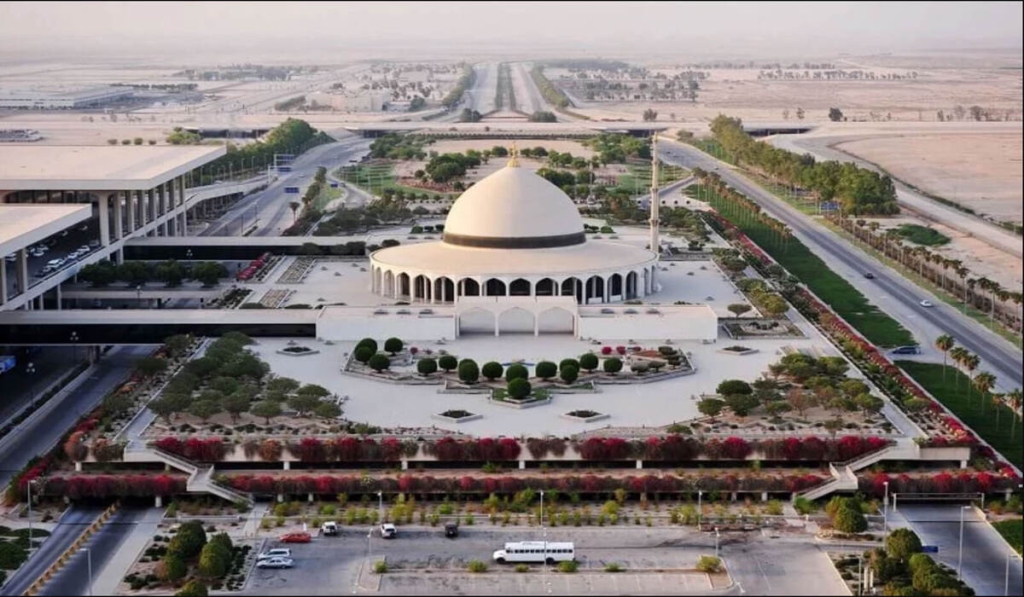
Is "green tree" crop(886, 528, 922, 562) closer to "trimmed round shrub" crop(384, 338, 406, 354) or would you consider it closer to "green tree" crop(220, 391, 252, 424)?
"green tree" crop(220, 391, 252, 424)

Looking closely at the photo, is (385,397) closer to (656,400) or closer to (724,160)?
(656,400)

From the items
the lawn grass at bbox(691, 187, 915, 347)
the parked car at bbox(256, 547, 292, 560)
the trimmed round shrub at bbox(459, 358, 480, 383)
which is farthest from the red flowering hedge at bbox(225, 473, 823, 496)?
the lawn grass at bbox(691, 187, 915, 347)

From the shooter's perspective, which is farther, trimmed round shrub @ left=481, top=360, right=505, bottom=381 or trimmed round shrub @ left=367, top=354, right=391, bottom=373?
trimmed round shrub @ left=367, top=354, right=391, bottom=373

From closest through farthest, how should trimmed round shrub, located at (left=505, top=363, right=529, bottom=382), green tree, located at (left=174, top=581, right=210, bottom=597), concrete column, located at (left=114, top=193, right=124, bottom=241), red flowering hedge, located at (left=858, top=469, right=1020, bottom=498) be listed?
green tree, located at (left=174, top=581, right=210, bottom=597) < red flowering hedge, located at (left=858, top=469, right=1020, bottom=498) < trimmed round shrub, located at (left=505, top=363, right=529, bottom=382) < concrete column, located at (left=114, top=193, right=124, bottom=241)

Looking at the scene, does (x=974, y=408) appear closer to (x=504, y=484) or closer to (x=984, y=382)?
(x=984, y=382)

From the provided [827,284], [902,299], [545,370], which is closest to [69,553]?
[545,370]

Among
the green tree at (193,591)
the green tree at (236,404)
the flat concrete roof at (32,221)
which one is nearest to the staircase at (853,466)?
the green tree at (193,591)

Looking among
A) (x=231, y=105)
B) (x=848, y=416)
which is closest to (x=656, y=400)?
(x=848, y=416)
